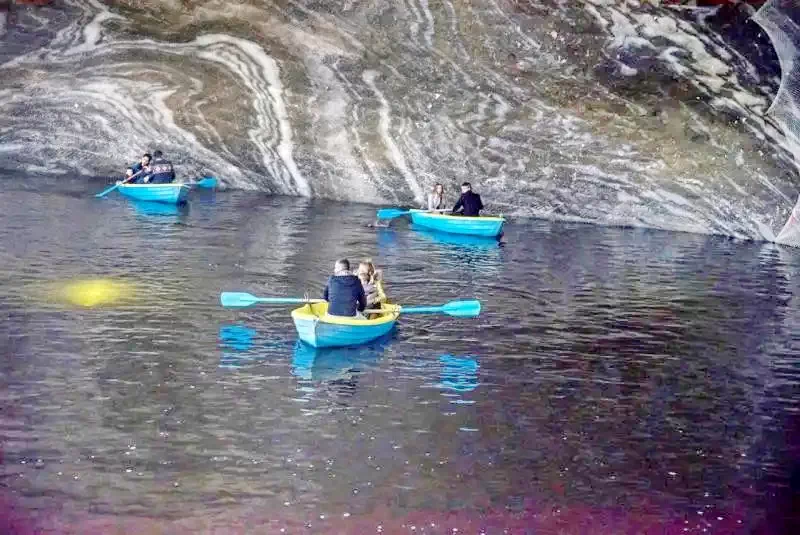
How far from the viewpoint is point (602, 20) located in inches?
1276

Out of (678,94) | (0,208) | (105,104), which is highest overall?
(678,94)

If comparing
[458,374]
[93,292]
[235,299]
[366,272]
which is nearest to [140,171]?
[93,292]

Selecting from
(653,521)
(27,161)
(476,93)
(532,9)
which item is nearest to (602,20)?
(532,9)

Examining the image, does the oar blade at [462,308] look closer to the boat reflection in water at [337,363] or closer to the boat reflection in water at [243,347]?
the boat reflection in water at [337,363]

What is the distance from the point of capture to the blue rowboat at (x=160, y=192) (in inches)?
1230

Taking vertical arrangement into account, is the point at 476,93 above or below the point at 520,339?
above

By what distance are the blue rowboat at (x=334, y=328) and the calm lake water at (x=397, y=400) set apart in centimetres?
19

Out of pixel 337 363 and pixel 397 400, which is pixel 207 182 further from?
pixel 397 400

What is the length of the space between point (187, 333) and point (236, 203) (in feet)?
52.0

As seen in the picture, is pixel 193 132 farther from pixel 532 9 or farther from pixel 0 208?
pixel 532 9

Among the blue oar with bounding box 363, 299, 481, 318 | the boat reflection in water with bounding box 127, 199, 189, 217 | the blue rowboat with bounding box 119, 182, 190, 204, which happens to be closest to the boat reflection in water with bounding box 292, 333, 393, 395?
the blue oar with bounding box 363, 299, 481, 318

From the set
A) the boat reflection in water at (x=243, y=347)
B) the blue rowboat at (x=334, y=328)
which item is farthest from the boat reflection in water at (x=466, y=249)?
the boat reflection in water at (x=243, y=347)

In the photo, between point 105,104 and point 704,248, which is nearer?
point 704,248

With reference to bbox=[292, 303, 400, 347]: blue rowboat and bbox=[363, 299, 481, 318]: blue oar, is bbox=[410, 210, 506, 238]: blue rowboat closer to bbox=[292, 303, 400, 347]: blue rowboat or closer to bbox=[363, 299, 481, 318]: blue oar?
bbox=[363, 299, 481, 318]: blue oar
